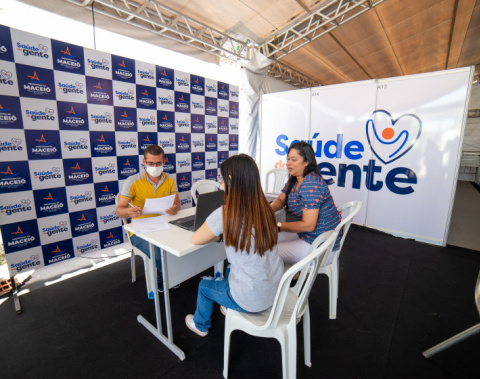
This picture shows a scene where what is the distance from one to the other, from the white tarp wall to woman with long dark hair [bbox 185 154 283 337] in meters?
2.78

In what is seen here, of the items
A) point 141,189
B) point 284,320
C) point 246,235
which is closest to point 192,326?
point 284,320

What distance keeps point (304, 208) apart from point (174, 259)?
913 millimetres

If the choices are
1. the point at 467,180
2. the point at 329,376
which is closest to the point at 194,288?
the point at 329,376

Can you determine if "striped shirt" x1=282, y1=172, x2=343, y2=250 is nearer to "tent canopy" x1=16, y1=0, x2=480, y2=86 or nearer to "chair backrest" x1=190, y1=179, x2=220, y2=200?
"chair backrest" x1=190, y1=179, x2=220, y2=200

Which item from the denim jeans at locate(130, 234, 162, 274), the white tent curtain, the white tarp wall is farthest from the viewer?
the white tent curtain

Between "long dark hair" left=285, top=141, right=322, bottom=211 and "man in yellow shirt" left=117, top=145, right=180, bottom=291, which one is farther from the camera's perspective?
"man in yellow shirt" left=117, top=145, right=180, bottom=291

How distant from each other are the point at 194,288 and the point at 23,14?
9.79 ft

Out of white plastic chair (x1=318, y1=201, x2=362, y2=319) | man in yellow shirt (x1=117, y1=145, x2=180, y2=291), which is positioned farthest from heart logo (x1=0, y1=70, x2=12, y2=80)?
white plastic chair (x1=318, y1=201, x2=362, y2=319)

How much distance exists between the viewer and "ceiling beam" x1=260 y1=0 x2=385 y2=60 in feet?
10.5

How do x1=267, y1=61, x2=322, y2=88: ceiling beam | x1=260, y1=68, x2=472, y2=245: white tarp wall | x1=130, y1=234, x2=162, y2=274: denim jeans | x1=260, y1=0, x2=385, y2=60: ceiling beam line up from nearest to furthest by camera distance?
x1=130, y1=234, x2=162, y2=274: denim jeans < x1=260, y1=68, x2=472, y2=245: white tarp wall < x1=260, y1=0, x2=385, y2=60: ceiling beam < x1=267, y1=61, x2=322, y2=88: ceiling beam

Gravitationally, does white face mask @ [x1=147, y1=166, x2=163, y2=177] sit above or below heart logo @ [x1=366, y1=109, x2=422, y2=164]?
below

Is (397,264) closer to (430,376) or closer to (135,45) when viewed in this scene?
(430,376)

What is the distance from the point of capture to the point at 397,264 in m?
2.58

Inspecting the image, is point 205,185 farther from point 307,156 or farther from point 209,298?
point 209,298
